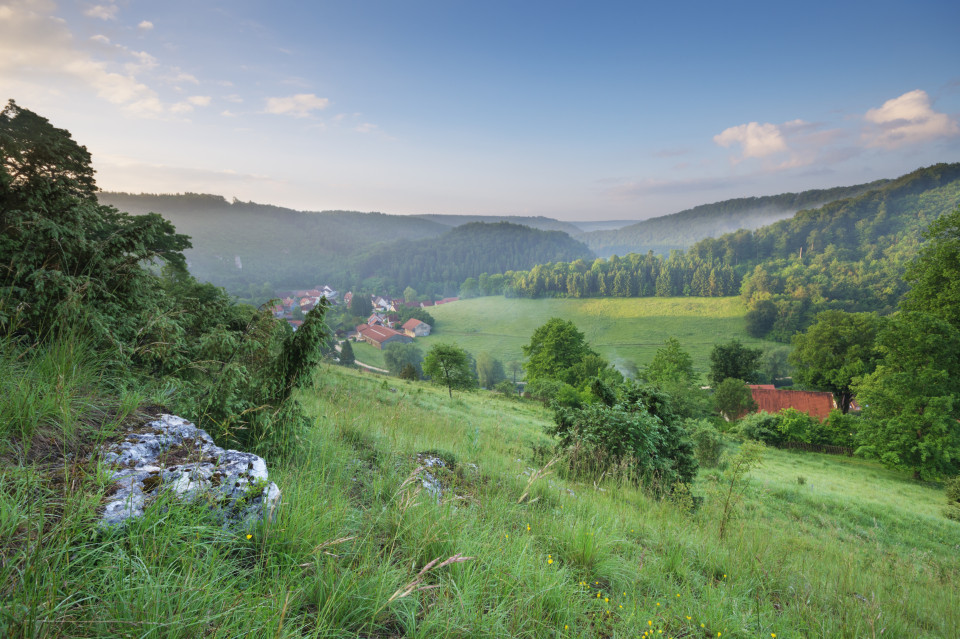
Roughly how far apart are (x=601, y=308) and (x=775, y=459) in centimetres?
8778

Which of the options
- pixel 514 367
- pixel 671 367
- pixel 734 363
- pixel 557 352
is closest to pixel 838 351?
pixel 734 363

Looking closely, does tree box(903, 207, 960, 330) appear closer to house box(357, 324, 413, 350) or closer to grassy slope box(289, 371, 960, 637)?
grassy slope box(289, 371, 960, 637)

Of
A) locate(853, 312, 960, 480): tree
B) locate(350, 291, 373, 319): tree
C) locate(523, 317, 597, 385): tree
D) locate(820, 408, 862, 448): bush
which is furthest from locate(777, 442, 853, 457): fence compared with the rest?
locate(350, 291, 373, 319): tree

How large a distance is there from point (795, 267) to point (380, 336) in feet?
482

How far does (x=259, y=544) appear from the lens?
2191 millimetres

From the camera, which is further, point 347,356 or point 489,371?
point 347,356

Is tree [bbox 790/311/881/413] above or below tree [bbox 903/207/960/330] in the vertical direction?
below

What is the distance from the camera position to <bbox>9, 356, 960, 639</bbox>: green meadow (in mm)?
1538

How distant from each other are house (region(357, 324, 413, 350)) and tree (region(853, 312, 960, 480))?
3255 inches

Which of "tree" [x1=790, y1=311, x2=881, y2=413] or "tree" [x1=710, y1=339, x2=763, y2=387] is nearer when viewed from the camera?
"tree" [x1=790, y1=311, x2=881, y2=413]

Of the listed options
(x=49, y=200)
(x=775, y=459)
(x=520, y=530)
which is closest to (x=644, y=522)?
(x=520, y=530)

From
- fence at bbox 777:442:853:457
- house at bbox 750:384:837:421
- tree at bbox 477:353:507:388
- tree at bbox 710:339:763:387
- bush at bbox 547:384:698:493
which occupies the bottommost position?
tree at bbox 477:353:507:388

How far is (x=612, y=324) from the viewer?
318 feet

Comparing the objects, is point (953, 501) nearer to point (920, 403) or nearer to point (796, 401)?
point (920, 403)
